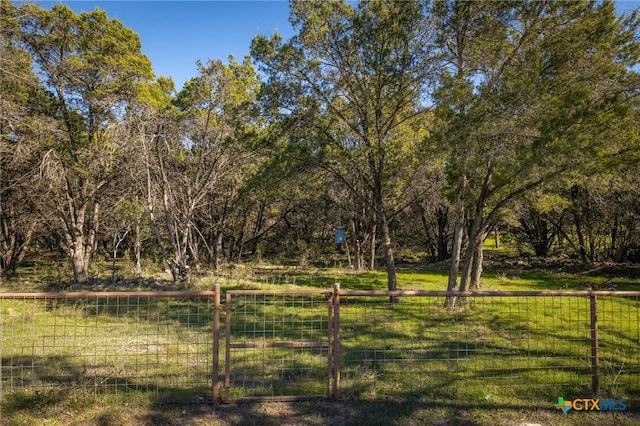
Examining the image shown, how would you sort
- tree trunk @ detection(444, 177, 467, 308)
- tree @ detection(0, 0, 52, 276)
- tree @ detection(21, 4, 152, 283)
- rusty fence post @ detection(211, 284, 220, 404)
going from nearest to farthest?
rusty fence post @ detection(211, 284, 220, 404)
tree trunk @ detection(444, 177, 467, 308)
tree @ detection(0, 0, 52, 276)
tree @ detection(21, 4, 152, 283)

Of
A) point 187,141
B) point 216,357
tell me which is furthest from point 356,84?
point 216,357

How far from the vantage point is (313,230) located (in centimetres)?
3431

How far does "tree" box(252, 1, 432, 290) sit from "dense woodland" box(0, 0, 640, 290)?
48 mm

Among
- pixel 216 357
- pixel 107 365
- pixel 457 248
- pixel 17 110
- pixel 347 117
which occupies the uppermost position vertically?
pixel 17 110

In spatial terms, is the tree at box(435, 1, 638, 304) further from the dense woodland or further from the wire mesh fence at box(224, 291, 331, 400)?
the wire mesh fence at box(224, 291, 331, 400)

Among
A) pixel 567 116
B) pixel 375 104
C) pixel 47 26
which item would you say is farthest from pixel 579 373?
pixel 47 26

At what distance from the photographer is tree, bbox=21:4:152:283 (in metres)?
14.4

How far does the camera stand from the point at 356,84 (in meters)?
11.6

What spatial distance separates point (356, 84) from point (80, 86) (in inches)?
414

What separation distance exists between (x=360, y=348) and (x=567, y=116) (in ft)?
19.4

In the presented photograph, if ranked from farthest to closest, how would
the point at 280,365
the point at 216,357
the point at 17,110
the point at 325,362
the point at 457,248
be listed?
the point at 17,110 → the point at 457,248 → the point at 325,362 → the point at 280,365 → the point at 216,357

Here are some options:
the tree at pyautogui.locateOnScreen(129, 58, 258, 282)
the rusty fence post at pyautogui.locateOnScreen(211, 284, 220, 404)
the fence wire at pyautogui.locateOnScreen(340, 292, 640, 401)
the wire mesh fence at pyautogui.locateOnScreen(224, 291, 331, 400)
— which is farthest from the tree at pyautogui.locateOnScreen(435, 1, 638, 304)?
the tree at pyautogui.locateOnScreen(129, 58, 258, 282)

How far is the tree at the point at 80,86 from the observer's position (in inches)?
569

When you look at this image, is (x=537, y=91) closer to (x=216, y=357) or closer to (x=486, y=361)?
(x=486, y=361)
